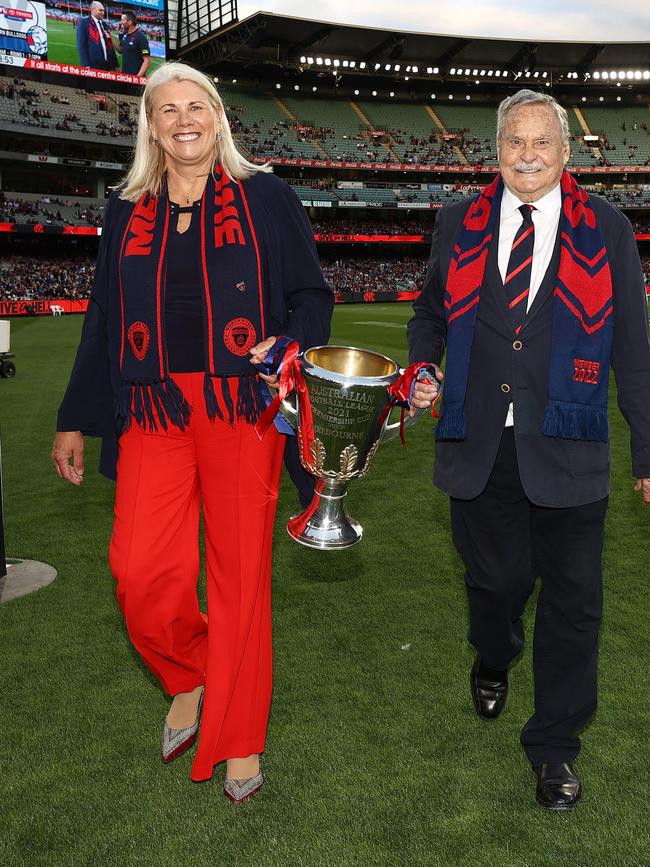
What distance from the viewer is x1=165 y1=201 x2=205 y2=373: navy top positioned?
2.49m

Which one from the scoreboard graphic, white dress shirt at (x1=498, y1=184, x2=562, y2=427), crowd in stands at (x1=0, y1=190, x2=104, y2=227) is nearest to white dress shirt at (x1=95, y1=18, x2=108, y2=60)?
the scoreboard graphic

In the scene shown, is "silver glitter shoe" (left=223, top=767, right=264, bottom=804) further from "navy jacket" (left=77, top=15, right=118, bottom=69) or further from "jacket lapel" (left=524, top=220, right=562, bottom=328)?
"navy jacket" (left=77, top=15, right=118, bottom=69)

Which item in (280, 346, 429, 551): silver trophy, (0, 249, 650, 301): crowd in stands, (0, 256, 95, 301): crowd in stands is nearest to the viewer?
(280, 346, 429, 551): silver trophy

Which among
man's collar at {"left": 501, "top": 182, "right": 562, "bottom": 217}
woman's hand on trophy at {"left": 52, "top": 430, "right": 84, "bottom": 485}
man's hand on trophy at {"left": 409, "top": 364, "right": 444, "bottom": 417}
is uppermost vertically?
man's collar at {"left": 501, "top": 182, "right": 562, "bottom": 217}

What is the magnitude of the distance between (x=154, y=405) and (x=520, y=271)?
1.22 metres

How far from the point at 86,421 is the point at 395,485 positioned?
429 centimetres

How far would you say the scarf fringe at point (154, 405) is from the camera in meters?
2.51

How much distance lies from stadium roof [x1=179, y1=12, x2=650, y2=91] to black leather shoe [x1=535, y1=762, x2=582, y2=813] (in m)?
51.1

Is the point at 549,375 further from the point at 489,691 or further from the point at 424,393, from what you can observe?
the point at 489,691

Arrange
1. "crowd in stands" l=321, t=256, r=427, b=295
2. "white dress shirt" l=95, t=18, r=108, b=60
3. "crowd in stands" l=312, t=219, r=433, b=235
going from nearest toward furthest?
1. "white dress shirt" l=95, t=18, r=108, b=60
2. "crowd in stands" l=321, t=256, r=427, b=295
3. "crowd in stands" l=312, t=219, r=433, b=235

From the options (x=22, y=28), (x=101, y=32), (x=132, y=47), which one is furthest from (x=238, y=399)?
(x=132, y=47)

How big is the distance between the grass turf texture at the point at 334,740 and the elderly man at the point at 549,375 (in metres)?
0.24

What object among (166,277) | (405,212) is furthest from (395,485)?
(405,212)

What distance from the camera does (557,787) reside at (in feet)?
8.28
